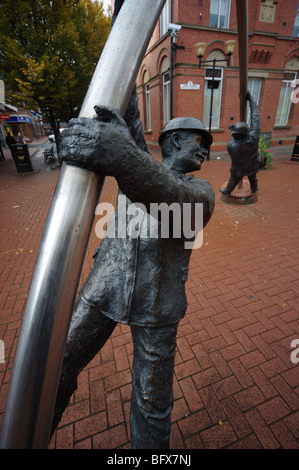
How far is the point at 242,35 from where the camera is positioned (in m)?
1.94

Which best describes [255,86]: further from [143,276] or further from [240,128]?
[143,276]

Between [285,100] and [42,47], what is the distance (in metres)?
15.5

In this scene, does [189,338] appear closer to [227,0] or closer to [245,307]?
[245,307]

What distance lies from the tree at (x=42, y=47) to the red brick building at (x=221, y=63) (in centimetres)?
459

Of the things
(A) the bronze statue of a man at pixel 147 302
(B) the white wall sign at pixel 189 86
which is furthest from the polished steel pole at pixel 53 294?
(B) the white wall sign at pixel 189 86

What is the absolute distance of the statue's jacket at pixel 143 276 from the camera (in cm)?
142

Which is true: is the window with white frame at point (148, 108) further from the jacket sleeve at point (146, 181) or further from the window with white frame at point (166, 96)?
the jacket sleeve at point (146, 181)

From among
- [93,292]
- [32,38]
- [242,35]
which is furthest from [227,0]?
[93,292]

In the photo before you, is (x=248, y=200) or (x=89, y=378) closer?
(x=89, y=378)

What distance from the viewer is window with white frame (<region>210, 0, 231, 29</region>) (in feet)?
42.7

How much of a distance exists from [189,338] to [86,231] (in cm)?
292

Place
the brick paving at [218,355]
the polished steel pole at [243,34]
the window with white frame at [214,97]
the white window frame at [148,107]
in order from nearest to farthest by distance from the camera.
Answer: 1. the polished steel pole at [243,34]
2. the brick paving at [218,355]
3. the window with white frame at [214,97]
4. the white window frame at [148,107]

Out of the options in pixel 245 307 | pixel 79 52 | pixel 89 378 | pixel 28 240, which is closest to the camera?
pixel 89 378

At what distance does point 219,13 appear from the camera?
1318 cm
